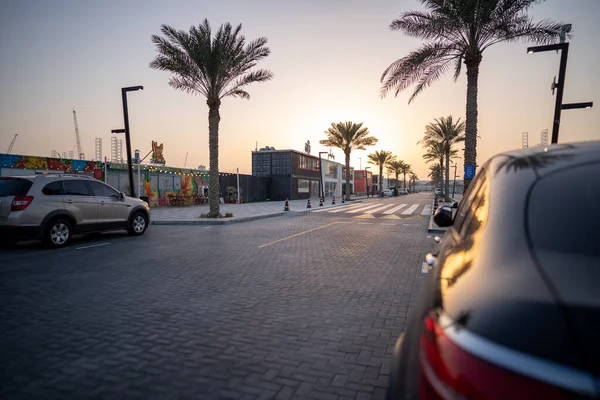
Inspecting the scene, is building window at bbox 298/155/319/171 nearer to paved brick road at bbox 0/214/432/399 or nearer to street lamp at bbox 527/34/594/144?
street lamp at bbox 527/34/594/144

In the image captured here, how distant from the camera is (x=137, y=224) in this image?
37.3 feet

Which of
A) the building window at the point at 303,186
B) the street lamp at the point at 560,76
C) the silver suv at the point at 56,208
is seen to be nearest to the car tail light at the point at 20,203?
the silver suv at the point at 56,208

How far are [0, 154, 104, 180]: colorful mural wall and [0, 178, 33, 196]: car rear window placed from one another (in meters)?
12.2

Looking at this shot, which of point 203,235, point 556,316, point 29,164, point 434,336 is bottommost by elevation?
point 203,235

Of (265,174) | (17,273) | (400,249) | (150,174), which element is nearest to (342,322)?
(400,249)

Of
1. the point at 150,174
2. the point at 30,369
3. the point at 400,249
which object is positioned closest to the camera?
the point at 30,369

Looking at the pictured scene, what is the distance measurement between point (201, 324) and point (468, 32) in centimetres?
1501

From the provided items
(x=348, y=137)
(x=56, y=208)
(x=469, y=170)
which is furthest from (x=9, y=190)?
(x=348, y=137)

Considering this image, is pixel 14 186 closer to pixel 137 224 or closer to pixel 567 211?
pixel 137 224

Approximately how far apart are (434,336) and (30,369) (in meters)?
3.52

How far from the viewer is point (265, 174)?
148 ft

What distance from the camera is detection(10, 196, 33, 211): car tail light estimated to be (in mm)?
8109

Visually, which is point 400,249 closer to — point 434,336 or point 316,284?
point 316,284

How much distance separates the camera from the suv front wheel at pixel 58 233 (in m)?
8.53
